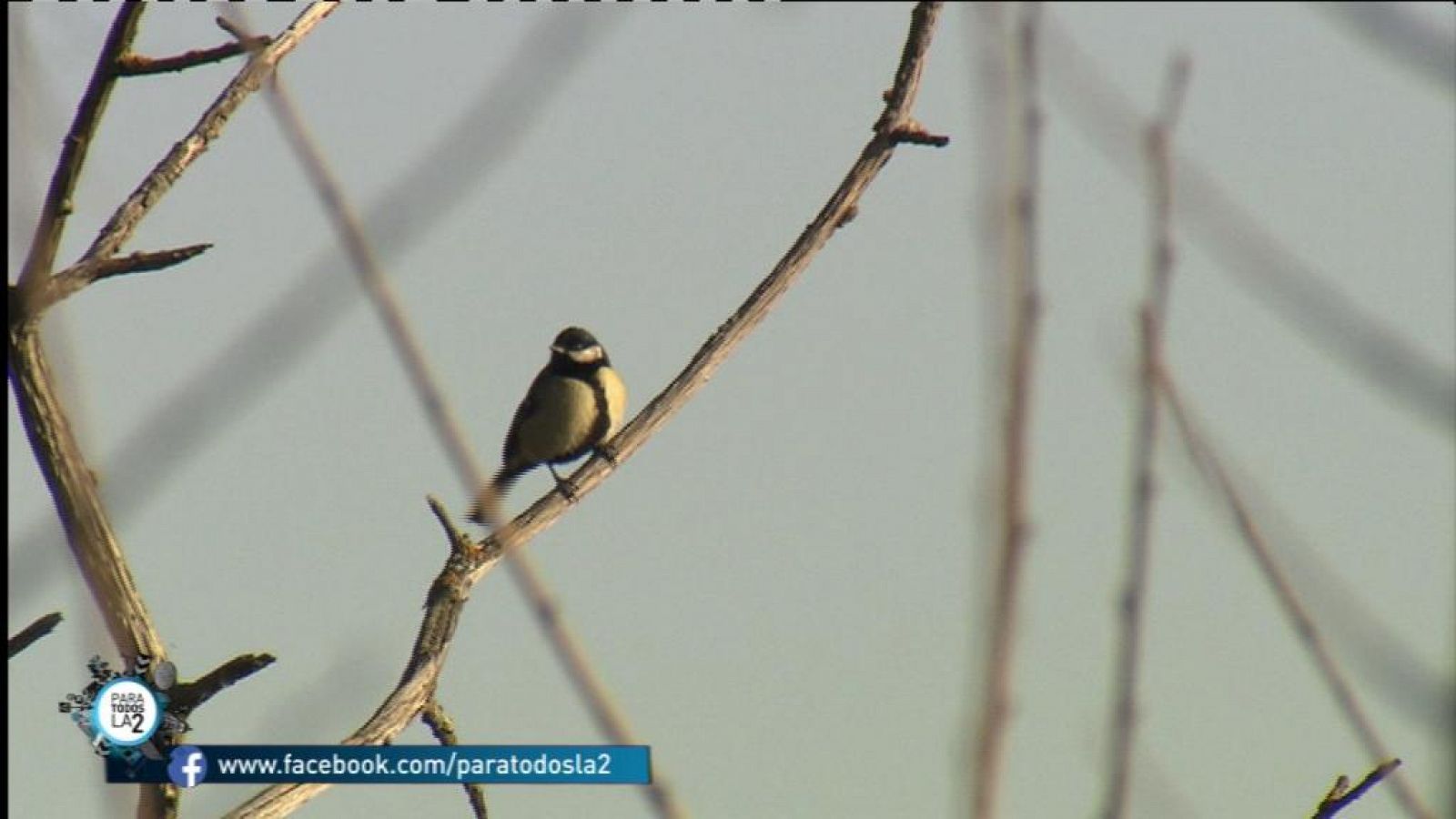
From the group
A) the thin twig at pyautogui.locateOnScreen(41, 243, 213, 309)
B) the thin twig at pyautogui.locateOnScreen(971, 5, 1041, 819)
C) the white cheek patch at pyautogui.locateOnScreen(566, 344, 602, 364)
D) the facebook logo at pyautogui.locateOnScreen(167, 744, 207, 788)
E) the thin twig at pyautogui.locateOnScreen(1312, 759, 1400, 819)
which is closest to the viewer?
the thin twig at pyautogui.locateOnScreen(971, 5, 1041, 819)

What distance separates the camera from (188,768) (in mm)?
3547

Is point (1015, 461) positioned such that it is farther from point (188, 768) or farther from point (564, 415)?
point (564, 415)

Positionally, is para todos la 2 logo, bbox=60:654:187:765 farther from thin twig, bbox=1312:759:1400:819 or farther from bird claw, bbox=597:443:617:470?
thin twig, bbox=1312:759:1400:819

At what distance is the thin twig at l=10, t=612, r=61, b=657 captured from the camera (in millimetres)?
2697

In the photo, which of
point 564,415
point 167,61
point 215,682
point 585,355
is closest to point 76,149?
point 167,61

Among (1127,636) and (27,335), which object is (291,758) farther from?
(1127,636)

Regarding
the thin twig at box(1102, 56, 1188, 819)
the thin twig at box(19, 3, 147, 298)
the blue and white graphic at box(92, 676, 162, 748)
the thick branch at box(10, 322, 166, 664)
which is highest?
the thin twig at box(19, 3, 147, 298)

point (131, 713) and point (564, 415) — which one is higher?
point (564, 415)

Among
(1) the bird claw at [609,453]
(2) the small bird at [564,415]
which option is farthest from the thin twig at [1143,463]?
(2) the small bird at [564,415]

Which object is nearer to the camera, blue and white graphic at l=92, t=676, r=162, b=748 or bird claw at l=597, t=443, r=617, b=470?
blue and white graphic at l=92, t=676, r=162, b=748

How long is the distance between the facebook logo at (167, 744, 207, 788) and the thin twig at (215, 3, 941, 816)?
180 mm

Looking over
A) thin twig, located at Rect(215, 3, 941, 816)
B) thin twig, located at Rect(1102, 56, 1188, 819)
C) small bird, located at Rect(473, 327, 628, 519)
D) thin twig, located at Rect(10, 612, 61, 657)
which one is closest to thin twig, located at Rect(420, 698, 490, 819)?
thin twig, located at Rect(215, 3, 941, 816)

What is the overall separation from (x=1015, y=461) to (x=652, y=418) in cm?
297

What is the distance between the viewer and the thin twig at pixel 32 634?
2.70m
